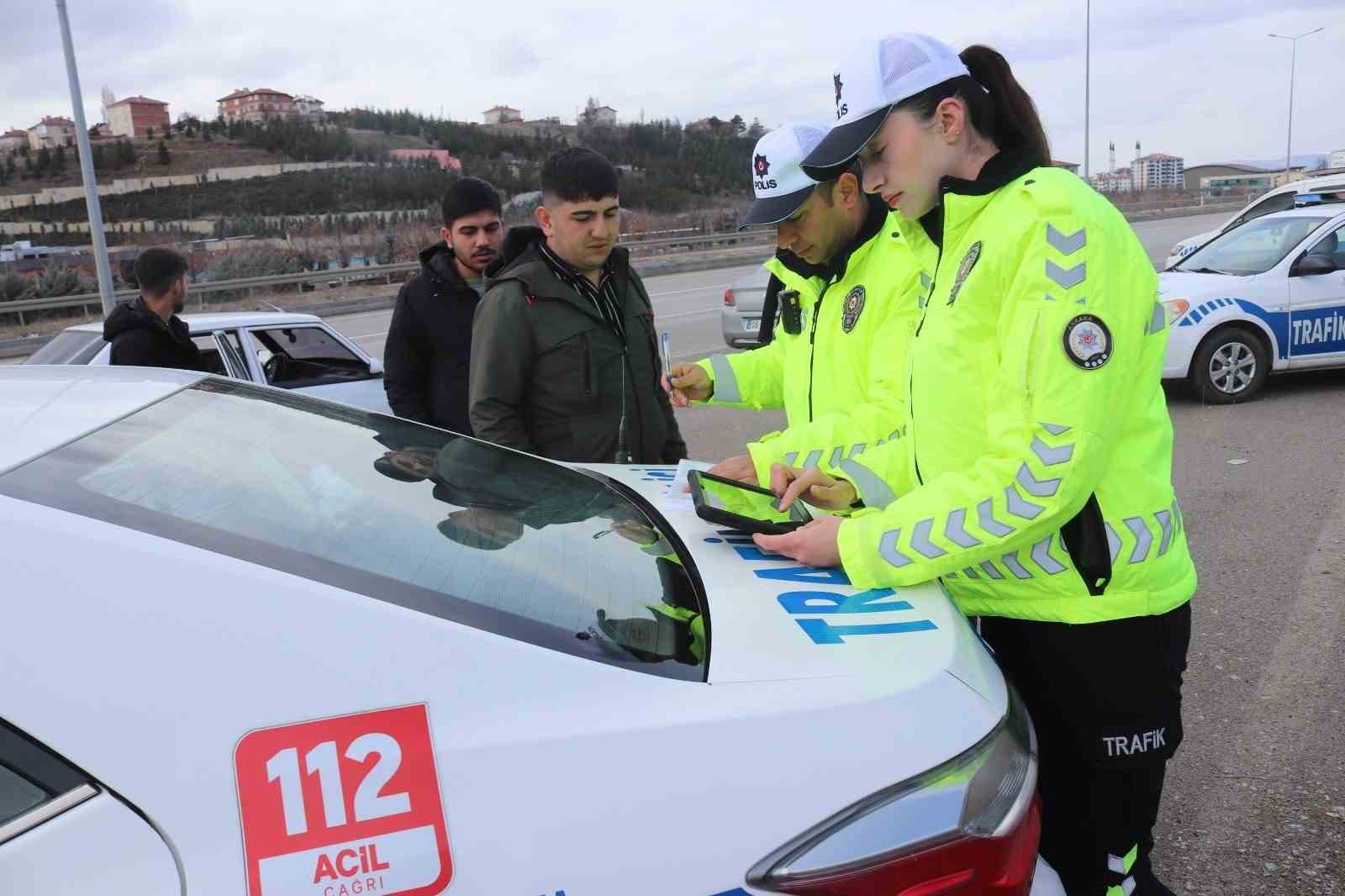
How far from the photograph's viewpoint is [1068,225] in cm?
156

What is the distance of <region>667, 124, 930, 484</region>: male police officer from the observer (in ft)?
7.66

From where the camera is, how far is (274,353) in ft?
21.5

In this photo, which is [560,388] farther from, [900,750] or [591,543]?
[900,750]

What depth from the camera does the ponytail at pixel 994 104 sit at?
1731mm

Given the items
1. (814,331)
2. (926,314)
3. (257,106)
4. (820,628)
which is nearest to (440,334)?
(814,331)

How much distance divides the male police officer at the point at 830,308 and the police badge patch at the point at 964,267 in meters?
0.41

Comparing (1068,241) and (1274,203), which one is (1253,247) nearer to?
(1274,203)

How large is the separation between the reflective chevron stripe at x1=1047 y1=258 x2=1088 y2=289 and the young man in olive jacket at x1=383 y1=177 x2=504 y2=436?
9.23ft

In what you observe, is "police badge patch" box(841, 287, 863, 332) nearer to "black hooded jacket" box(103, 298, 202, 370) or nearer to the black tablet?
the black tablet

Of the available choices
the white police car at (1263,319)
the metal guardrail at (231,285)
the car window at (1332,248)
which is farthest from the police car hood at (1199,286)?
the metal guardrail at (231,285)

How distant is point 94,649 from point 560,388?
1995 millimetres

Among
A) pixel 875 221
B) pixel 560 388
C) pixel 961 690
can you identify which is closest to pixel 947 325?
pixel 961 690

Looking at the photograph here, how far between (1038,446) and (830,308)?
40.5 inches

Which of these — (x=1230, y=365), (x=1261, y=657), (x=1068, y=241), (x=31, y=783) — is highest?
(x=1068, y=241)
